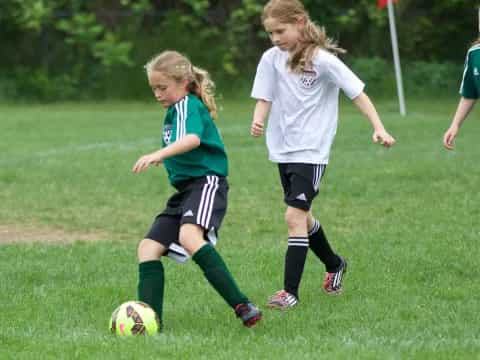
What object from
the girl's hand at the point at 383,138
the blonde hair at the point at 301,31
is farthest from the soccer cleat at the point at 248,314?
the blonde hair at the point at 301,31

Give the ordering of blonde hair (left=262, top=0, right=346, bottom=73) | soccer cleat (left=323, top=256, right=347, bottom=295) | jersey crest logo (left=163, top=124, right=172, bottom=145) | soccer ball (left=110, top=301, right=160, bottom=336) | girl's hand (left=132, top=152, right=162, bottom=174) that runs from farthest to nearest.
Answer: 1. soccer cleat (left=323, top=256, right=347, bottom=295)
2. blonde hair (left=262, top=0, right=346, bottom=73)
3. jersey crest logo (left=163, top=124, right=172, bottom=145)
4. soccer ball (left=110, top=301, right=160, bottom=336)
5. girl's hand (left=132, top=152, right=162, bottom=174)

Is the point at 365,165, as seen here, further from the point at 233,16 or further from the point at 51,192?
the point at 233,16

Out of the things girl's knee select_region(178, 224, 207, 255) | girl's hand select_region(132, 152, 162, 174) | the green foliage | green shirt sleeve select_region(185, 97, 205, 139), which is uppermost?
green shirt sleeve select_region(185, 97, 205, 139)

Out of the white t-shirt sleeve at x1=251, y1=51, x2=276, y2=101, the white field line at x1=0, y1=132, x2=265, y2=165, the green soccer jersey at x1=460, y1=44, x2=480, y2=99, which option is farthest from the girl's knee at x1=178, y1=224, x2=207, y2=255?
the white field line at x1=0, y1=132, x2=265, y2=165

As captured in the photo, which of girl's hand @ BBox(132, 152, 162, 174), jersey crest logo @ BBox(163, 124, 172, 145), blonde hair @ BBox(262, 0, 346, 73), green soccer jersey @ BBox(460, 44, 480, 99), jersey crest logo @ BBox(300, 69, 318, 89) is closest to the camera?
girl's hand @ BBox(132, 152, 162, 174)

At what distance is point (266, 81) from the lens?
6.11 m

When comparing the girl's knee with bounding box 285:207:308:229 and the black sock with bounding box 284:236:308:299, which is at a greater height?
the girl's knee with bounding box 285:207:308:229

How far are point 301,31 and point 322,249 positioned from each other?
52.8 inches

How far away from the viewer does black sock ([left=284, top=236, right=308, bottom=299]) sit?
19.8ft

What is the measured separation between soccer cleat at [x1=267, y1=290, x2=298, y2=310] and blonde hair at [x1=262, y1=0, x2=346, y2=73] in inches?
48.8

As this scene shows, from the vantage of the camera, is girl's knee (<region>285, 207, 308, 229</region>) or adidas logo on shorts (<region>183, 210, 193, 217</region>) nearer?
adidas logo on shorts (<region>183, 210, 193, 217</region>)

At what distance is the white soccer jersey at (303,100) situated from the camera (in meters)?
6.00

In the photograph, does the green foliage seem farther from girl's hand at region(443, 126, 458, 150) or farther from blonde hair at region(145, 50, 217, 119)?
blonde hair at region(145, 50, 217, 119)

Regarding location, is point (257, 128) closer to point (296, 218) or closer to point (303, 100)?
point (303, 100)
